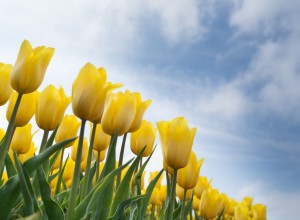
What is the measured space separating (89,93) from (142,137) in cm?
144

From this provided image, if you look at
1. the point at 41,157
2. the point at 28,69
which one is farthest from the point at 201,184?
the point at 41,157

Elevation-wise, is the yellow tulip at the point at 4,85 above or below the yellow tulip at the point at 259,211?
below

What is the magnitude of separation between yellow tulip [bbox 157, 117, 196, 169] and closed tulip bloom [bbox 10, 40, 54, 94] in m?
1.08

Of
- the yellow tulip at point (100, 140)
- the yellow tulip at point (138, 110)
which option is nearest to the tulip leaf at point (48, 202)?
the yellow tulip at point (138, 110)

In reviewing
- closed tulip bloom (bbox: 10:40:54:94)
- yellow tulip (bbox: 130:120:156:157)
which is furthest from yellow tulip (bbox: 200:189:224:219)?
closed tulip bloom (bbox: 10:40:54:94)

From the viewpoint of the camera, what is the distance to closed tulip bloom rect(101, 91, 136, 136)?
2908 millimetres

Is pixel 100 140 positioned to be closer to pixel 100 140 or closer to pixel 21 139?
pixel 100 140

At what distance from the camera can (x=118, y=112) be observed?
9.61 ft

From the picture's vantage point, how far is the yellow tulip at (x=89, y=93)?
2.60m

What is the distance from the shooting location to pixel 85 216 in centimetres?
239

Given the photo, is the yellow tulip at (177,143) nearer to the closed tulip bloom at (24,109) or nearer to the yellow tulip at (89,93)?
the yellow tulip at (89,93)

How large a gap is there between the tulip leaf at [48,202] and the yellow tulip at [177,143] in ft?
3.60

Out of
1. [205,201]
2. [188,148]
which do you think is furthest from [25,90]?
[205,201]

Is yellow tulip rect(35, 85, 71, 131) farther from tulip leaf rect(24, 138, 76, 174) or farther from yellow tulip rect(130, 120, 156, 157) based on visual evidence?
tulip leaf rect(24, 138, 76, 174)
